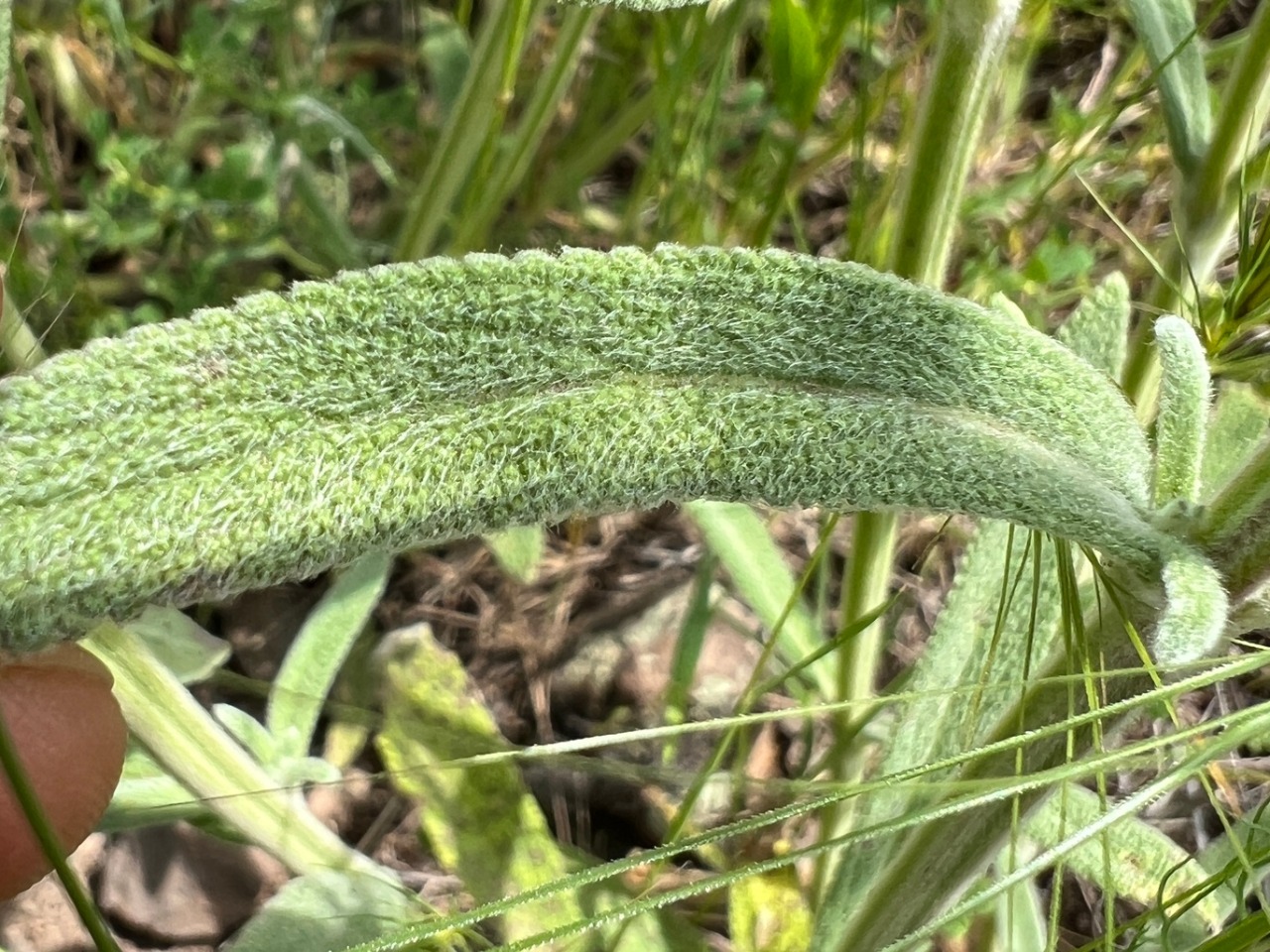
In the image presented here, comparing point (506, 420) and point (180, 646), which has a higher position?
point (506, 420)

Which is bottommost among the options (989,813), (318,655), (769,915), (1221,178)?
(769,915)

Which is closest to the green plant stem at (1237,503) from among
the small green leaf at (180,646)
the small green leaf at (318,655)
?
the small green leaf at (318,655)

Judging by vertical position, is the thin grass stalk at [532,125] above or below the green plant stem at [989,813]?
above

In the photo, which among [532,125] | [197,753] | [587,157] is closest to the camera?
[197,753]

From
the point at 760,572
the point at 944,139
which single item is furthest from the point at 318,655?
the point at 944,139

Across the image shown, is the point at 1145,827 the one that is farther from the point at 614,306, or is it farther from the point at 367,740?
the point at 367,740

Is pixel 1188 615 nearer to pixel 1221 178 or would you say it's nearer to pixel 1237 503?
pixel 1237 503

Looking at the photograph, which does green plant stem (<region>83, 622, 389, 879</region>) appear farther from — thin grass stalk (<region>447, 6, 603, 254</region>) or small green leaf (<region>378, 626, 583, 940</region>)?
thin grass stalk (<region>447, 6, 603, 254</region>)

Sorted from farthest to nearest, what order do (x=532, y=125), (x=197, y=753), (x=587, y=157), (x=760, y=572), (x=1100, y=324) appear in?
(x=587, y=157)
(x=532, y=125)
(x=760, y=572)
(x=1100, y=324)
(x=197, y=753)

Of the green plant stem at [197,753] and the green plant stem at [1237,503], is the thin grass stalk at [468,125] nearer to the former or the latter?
the green plant stem at [197,753]
